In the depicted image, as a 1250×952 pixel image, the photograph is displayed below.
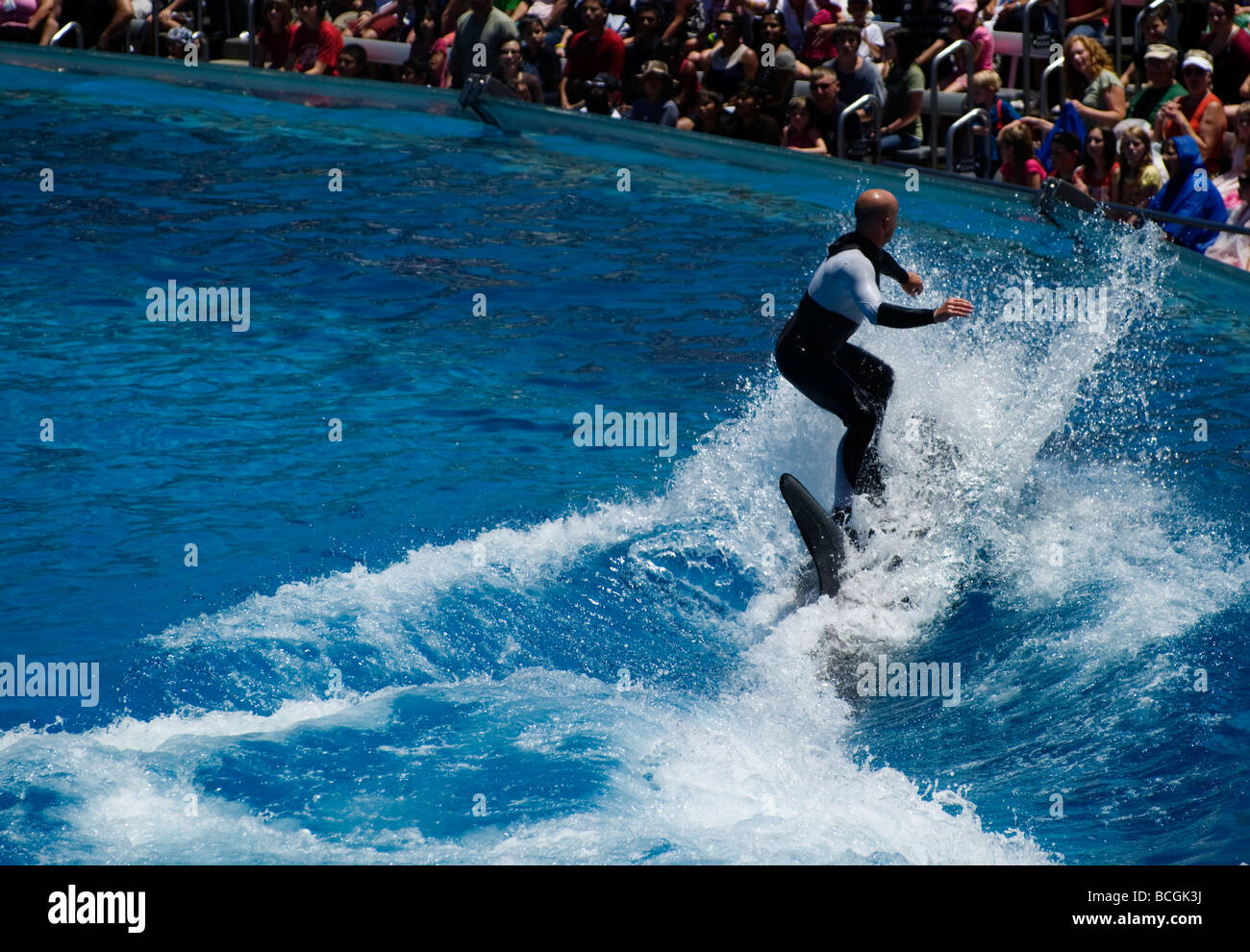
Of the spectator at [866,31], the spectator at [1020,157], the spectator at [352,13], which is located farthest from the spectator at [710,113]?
the spectator at [352,13]

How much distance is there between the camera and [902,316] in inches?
243

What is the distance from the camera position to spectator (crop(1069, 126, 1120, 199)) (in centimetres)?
1098

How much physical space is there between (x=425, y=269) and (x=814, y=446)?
4.83 m

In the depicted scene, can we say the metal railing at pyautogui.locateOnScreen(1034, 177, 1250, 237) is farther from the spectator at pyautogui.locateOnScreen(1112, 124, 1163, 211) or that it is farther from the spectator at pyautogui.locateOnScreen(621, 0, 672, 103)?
the spectator at pyautogui.locateOnScreen(621, 0, 672, 103)

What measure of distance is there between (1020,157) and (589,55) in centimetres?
557

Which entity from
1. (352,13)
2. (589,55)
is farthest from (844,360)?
(352,13)

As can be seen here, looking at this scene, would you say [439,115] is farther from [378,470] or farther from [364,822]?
[364,822]

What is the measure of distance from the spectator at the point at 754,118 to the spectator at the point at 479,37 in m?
2.29

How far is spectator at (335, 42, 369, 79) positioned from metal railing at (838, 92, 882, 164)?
6.83 metres

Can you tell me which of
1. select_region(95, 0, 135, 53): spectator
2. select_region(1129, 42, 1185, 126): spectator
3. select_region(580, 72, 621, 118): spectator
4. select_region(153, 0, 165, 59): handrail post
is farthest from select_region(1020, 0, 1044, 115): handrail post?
select_region(95, 0, 135, 53): spectator

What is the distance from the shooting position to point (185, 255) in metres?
11.4

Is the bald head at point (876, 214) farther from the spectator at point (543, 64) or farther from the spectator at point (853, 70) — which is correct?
the spectator at point (543, 64)

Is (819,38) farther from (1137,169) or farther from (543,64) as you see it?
(1137,169)
